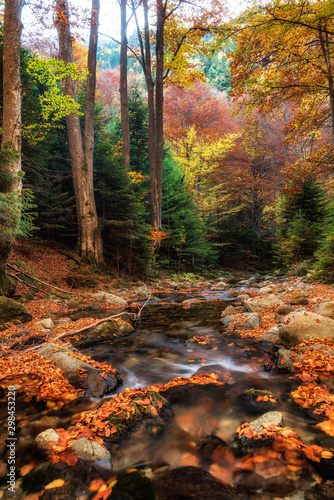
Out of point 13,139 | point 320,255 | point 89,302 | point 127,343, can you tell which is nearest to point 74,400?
point 127,343

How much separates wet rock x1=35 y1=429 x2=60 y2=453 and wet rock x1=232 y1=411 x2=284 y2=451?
4.68ft

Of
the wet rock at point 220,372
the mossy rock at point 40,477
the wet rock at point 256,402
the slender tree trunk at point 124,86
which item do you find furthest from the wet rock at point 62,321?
the slender tree trunk at point 124,86

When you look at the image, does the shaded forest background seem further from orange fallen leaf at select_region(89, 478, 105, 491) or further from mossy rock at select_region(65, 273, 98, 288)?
orange fallen leaf at select_region(89, 478, 105, 491)

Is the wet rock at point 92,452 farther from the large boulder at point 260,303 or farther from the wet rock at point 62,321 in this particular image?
the large boulder at point 260,303

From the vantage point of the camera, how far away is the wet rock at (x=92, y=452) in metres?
1.84

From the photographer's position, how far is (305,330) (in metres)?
3.91

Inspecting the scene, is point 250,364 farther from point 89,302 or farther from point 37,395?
point 89,302

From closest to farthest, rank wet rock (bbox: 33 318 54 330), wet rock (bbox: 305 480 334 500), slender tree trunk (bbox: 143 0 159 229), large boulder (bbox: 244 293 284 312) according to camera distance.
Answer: wet rock (bbox: 305 480 334 500)
wet rock (bbox: 33 318 54 330)
large boulder (bbox: 244 293 284 312)
slender tree trunk (bbox: 143 0 159 229)

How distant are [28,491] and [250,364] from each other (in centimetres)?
291

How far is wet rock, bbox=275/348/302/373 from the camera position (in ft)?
10.8

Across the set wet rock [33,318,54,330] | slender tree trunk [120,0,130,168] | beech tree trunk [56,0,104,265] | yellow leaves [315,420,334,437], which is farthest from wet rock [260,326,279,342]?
slender tree trunk [120,0,130,168]

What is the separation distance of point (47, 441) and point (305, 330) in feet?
11.9

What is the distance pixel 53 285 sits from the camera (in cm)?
835

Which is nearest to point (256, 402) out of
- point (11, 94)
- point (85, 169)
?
point (11, 94)
